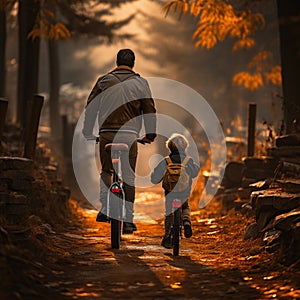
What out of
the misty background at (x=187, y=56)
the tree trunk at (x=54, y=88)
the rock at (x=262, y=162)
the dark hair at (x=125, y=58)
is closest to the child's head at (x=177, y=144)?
the dark hair at (x=125, y=58)

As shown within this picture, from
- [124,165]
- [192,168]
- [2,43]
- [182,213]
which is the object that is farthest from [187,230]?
[2,43]

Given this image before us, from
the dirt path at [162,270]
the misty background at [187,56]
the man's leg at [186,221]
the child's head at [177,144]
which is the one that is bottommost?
the dirt path at [162,270]

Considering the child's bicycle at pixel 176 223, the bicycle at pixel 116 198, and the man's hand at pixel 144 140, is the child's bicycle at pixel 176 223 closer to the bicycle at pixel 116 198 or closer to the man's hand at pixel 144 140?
the bicycle at pixel 116 198

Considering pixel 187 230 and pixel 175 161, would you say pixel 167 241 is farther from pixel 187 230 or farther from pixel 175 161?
pixel 175 161

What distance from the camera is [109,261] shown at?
25.4 ft

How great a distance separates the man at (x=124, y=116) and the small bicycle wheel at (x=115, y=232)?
38 cm

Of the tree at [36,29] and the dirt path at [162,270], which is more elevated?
the tree at [36,29]

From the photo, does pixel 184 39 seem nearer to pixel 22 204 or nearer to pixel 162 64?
pixel 162 64

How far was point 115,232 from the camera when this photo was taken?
8.48 meters

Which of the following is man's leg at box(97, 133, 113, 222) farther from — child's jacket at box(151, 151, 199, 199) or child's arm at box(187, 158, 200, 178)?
child's arm at box(187, 158, 200, 178)

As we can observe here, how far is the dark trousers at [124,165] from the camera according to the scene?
8.84 metres

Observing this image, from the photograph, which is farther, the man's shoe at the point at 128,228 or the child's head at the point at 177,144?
the man's shoe at the point at 128,228

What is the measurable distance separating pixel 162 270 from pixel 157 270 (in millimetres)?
53

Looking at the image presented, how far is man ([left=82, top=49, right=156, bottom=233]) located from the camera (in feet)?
29.1
